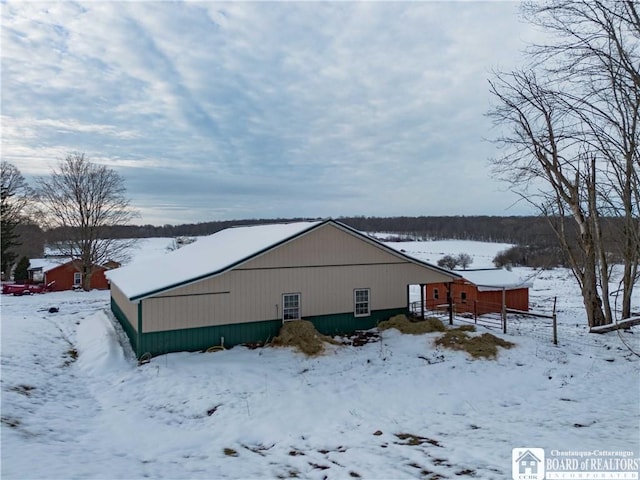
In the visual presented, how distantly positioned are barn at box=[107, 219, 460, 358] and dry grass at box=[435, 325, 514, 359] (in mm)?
3331

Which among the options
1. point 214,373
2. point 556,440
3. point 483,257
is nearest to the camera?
point 556,440

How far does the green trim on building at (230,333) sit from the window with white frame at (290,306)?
0.36 metres

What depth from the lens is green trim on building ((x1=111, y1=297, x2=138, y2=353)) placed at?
1425 cm

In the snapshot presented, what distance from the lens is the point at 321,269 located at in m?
16.4

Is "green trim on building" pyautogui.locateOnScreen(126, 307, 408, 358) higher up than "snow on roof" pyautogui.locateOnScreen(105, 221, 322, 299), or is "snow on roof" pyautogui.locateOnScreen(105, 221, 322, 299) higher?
"snow on roof" pyautogui.locateOnScreen(105, 221, 322, 299)

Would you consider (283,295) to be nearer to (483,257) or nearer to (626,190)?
(626,190)

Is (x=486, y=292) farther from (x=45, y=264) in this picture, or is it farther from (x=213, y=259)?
(x=45, y=264)

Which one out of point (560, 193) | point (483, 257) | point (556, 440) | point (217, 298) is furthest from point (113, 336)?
point (483, 257)

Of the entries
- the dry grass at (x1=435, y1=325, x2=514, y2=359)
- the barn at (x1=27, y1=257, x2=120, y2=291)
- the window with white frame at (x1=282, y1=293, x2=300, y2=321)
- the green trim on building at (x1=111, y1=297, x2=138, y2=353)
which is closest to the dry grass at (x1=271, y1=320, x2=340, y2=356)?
the window with white frame at (x1=282, y1=293, x2=300, y2=321)

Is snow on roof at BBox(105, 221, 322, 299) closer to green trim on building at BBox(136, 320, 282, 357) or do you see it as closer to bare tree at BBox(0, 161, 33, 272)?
green trim on building at BBox(136, 320, 282, 357)

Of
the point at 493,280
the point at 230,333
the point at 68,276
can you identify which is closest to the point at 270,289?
the point at 230,333

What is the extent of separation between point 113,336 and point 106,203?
23823 mm

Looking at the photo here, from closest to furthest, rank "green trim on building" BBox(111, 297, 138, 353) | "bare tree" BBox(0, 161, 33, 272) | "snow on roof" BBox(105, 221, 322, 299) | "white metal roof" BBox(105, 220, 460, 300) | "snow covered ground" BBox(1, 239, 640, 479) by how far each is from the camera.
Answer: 1. "snow covered ground" BBox(1, 239, 640, 479)
2. "white metal roof" BBox(105, 220, 460, 300)
3. "snow on roof" BBox(105, 221, 322, 299)
4. "green trim on building" BBox(111, 297, 138, 353)
5. "bare tree" BBox(0, 161, 33, 272)

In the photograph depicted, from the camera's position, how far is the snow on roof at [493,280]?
25438mm
